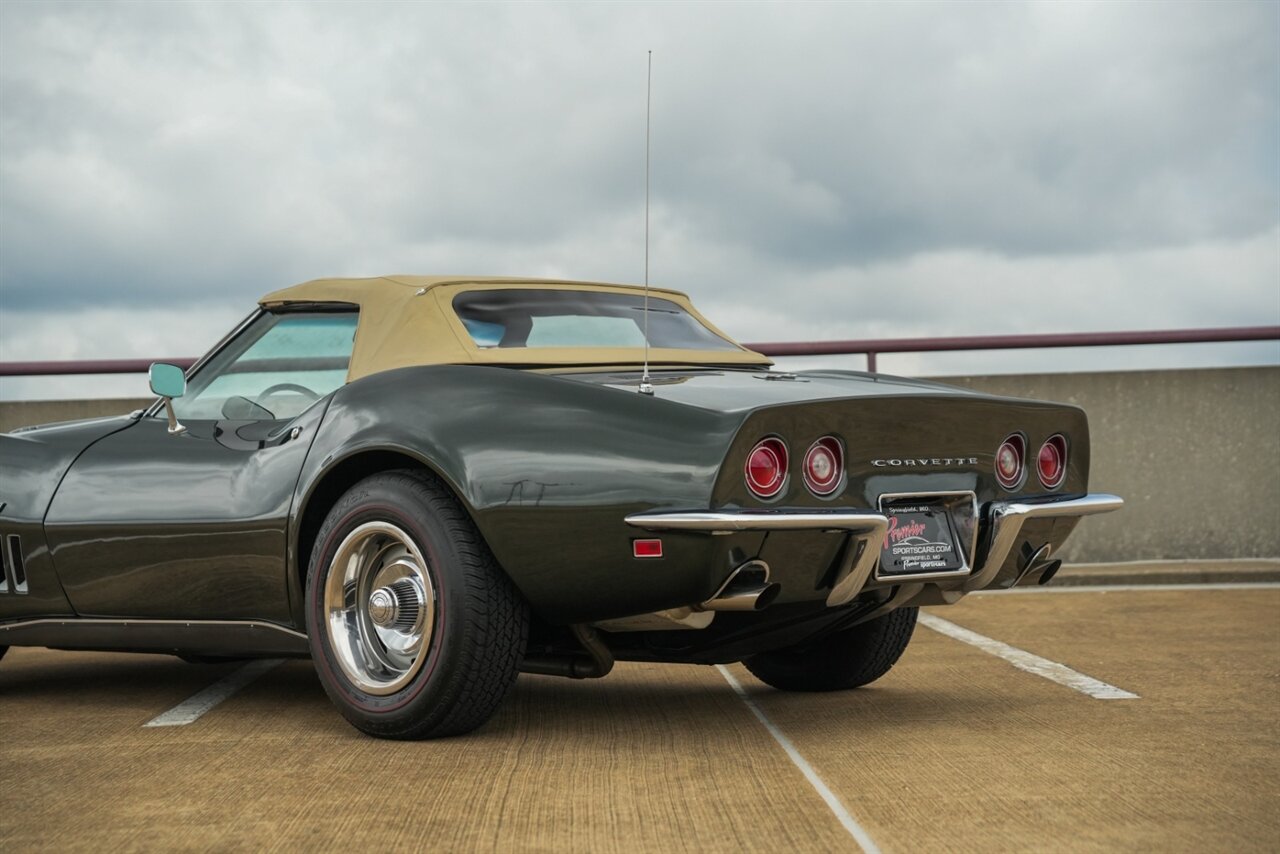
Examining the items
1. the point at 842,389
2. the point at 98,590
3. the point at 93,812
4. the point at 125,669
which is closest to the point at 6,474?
the point at 98,590

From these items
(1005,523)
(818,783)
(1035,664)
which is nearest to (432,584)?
(818,783)

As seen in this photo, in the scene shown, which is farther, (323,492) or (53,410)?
(53,410)

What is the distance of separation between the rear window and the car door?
495mm

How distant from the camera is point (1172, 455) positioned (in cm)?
1112

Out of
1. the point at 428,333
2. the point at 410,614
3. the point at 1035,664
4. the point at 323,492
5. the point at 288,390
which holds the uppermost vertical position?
the point at 428,333

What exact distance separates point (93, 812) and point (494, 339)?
6.29 ft

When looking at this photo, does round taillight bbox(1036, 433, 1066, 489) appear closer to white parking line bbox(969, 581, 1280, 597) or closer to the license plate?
the license plate

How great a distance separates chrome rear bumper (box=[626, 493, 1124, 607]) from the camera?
4.12 m

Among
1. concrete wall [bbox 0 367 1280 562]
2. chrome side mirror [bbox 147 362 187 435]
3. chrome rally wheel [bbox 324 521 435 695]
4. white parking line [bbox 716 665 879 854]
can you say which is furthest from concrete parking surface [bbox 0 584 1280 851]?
concrete wall [bbox 0 367 1280 562]

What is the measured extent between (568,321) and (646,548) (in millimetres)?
1332

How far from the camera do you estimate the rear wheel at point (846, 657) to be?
5.73 metres

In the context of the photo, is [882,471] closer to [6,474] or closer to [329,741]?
[329,741]

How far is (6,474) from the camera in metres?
A: 5.88

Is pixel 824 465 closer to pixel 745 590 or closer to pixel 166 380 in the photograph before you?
pixel 745 590
